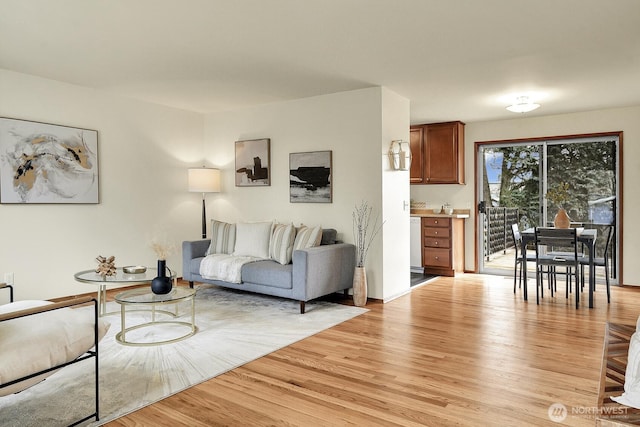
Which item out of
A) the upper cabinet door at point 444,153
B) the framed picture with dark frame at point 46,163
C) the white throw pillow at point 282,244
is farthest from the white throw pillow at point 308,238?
the upper cabinet door at point 444,153

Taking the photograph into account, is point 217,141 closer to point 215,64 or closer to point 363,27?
point 215,64

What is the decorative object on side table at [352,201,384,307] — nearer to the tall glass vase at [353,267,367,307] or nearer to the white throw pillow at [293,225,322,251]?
the tall glass vase at [353,267,367,307]

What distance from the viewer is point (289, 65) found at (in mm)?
4250

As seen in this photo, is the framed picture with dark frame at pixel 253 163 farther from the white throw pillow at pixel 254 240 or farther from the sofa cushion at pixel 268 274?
the sofa cushion at pixel 268 274

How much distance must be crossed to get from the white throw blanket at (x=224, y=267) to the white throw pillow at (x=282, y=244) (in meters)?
0.22

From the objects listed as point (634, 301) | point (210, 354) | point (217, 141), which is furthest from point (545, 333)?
point (217, 141)

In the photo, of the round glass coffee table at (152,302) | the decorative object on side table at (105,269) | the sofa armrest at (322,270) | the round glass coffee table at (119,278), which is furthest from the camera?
the sofa armrest at (322,270)

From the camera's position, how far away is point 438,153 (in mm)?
7137

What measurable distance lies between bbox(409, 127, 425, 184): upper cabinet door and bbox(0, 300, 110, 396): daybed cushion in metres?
5.70

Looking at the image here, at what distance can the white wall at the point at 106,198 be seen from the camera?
4.63 metres

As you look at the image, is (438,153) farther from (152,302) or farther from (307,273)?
(152,302)

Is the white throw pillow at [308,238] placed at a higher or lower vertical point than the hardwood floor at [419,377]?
higher

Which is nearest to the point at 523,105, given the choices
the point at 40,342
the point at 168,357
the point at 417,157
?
the point at 417,157

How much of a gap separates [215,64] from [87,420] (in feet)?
10.2
